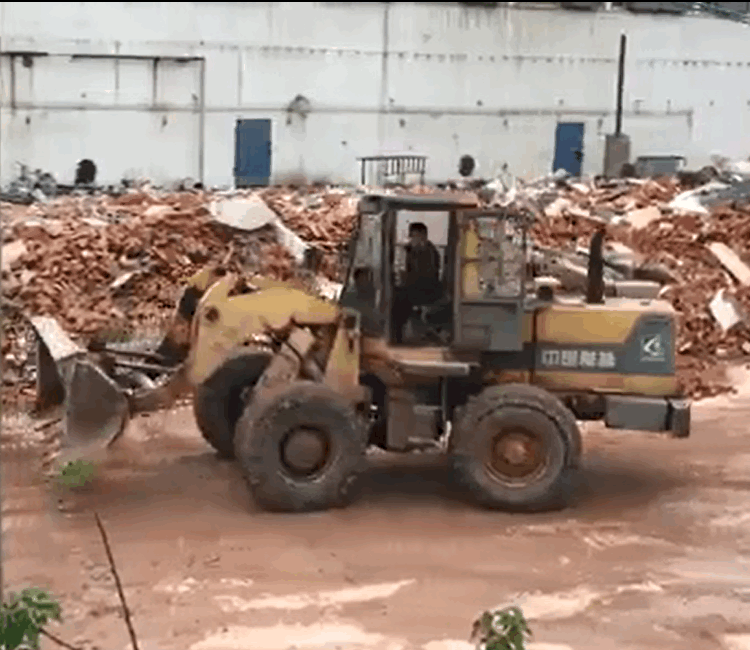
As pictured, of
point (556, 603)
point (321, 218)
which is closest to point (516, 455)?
point (556, 603)

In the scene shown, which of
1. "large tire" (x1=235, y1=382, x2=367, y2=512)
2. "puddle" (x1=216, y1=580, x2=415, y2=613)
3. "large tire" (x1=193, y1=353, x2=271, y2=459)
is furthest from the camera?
"large tire" (x1=193, y1=353, x2=271, y2=459)

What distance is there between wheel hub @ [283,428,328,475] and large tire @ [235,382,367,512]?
10 millimetres

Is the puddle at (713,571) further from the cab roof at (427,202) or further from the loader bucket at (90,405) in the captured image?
the loader bucket at (90,405)

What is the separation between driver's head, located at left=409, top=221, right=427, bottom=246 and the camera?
11.2m

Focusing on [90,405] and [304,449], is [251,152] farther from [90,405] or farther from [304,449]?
[304,449]

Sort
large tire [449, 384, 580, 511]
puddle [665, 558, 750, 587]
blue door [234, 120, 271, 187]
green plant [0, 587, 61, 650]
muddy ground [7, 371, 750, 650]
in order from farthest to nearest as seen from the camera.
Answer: blue door [234, 120, 271, 187] < large tire [449, 384, 580, 511] < puddle [665, 558, 750, 587] < muddy ground [7, 371, 750, 650] < green plant [0, 587, 61, 650]

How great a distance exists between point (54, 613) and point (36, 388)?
23.7 feet

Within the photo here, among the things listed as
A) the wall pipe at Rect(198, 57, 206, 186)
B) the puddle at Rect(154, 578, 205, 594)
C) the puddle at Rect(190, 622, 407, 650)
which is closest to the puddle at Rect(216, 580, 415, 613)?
the puddle at Rect(154, 578, 205, 594)

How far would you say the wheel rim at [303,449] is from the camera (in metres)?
10.9

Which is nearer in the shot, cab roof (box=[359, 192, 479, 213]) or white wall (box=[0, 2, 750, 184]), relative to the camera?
cab roof (box=[359, 192, 479, 213])

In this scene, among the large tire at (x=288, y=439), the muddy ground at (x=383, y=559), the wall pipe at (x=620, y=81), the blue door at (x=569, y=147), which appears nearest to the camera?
the muddy ground at (x=383, y=559)

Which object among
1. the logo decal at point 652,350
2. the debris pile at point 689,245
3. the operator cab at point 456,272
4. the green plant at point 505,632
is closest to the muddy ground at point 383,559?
the logo decal at point 652,350

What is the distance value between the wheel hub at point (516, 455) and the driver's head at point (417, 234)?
155 cm

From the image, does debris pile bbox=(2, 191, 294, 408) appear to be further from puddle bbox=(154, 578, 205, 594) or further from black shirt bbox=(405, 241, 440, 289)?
puddle bbox=(154, 578, 205, 594)
